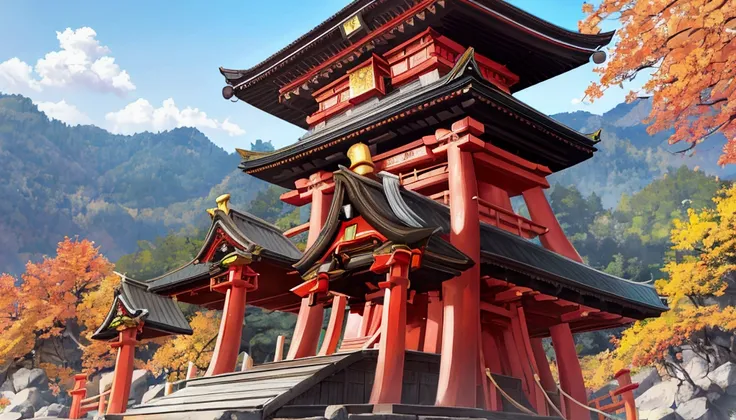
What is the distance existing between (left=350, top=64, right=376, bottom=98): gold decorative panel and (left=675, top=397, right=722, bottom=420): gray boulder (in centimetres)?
2918

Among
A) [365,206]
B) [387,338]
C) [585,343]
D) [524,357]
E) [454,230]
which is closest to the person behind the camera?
[387,338]

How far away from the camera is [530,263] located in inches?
422

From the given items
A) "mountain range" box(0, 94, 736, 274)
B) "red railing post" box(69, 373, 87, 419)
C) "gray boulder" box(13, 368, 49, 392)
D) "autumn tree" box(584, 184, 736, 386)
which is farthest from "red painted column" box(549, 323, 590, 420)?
"mountain range" box(0, 94, 736, 274)

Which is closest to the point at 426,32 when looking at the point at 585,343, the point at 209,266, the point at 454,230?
the point at 454,230

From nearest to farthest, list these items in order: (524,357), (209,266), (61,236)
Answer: (524,357), (209,266), (61,236)

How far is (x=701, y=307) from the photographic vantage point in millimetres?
28203

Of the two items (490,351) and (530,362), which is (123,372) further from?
(530,362)

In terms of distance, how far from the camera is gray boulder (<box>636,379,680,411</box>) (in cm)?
3356

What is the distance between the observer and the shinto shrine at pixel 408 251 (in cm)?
875

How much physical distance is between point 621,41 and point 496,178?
4.49 metres

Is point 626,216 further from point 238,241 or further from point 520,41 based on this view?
point 238,241

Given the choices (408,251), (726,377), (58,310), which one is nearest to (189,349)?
(58,310)

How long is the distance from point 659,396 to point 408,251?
33685 mm

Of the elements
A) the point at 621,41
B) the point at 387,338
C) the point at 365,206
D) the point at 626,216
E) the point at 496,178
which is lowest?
the point at 387,338
